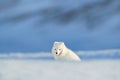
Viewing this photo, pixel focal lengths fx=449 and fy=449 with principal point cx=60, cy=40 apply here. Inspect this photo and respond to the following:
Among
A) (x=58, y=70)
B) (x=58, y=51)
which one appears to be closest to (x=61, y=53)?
(x=58, y=51)

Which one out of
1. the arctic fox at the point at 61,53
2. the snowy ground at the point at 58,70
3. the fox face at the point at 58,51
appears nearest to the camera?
the snowy ground at the point at 58,70

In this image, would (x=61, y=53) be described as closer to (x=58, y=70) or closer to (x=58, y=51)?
(x=58, y=51)

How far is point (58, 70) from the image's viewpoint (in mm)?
3625

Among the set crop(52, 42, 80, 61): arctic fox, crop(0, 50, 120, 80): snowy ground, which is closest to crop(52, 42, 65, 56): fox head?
crop(52, 42, 80, 61): arctic fox

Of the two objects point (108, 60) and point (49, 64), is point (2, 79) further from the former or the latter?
point (108, 60)

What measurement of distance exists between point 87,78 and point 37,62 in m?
0.57

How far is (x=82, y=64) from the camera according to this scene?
382 cm

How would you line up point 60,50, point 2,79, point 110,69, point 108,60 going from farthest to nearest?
point 60,50 → point 108,60 → point 110,69 → point 2,79

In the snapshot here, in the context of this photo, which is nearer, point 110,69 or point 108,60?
point 110,69

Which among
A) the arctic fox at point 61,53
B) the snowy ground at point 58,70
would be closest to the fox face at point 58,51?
the arctic fox at point 61,53

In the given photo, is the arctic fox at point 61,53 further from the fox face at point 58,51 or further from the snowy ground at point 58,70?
the snowy ground at point 58,70

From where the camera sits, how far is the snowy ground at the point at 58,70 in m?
3.51

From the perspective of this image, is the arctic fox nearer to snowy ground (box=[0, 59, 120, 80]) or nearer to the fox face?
the fox face

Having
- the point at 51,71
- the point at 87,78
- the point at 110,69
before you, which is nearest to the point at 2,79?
the point at 51,71
